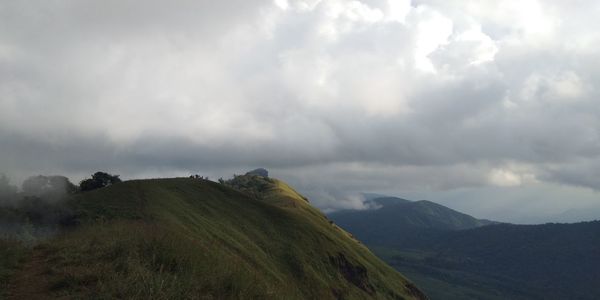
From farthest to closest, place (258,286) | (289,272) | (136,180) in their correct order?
1. (136,180)
2. (289,272)
3. (258,286)

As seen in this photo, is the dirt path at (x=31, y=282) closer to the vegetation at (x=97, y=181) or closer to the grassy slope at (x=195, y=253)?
the grassy slope at (x=195, y=253)

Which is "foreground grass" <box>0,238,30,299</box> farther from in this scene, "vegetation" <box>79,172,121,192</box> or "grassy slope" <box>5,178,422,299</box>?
"vegetation" <box>79,172,121,192</box>

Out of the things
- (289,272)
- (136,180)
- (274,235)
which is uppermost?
(136,180)

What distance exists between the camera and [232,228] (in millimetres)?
98562

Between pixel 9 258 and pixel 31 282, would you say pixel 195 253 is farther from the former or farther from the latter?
pixel 9 258

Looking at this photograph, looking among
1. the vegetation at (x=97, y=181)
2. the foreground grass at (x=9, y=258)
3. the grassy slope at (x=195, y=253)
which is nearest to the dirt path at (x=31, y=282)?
the grassy slope at (x=195, y=253)

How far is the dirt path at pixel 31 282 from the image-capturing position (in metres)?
15.1

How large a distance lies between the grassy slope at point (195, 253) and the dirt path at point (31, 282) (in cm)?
5

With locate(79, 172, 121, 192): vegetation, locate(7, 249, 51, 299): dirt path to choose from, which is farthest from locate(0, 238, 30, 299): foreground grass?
locate(79, 172, 121, 192): vegetation

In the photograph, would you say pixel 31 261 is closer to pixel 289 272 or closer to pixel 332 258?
pixel 289 272

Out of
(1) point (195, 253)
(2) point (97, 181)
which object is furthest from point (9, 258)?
(2) point (97, 181)

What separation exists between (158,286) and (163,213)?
73.5m

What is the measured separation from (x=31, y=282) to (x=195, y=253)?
5965 mm

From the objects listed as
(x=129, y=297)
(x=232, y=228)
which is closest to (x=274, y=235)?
(x=232, y=228)
